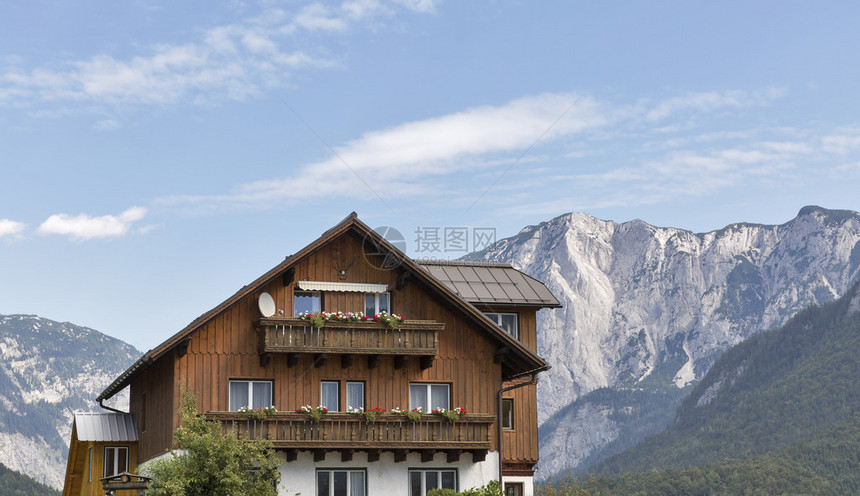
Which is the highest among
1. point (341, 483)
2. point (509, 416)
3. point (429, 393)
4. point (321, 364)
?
point (321, 364)

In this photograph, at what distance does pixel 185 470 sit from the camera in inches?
1232

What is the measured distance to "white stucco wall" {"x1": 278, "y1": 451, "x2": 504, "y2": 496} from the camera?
118ft

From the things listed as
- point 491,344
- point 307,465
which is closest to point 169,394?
point 307,465

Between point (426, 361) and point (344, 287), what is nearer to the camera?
point (426, 361)

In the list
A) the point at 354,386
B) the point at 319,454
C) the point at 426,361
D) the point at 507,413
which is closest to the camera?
the point at 319,454

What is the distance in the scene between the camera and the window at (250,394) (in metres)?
36.6

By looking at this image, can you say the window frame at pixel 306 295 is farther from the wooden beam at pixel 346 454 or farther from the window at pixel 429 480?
the window at pixel 429 480

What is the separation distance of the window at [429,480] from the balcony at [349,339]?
374 cm

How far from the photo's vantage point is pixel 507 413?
44562mm

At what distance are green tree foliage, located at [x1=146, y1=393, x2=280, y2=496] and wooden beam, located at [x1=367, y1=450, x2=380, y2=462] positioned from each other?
4.66m

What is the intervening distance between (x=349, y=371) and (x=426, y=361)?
2732 mm

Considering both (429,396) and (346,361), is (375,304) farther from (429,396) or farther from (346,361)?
(429,396)

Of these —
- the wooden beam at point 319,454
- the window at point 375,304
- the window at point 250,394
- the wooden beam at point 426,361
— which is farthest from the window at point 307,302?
the wooden beam at point 319,454

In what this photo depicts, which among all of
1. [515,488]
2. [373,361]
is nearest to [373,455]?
[373,361]
